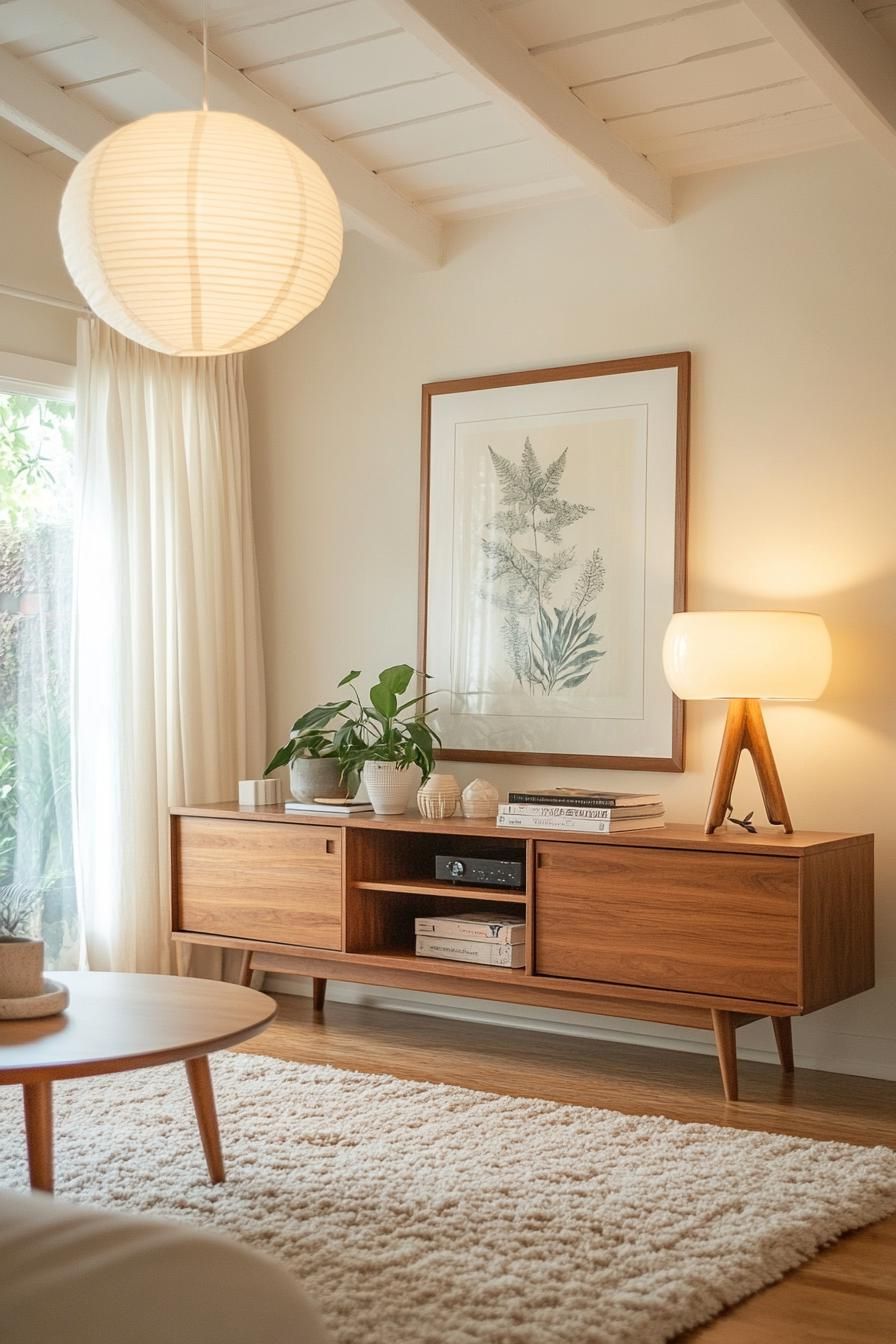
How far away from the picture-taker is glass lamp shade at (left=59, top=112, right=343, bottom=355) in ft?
7.36

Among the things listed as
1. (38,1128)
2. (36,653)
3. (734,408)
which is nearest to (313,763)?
(36,653)

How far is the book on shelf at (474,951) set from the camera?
3.64m

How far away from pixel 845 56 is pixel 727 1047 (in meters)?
2.25

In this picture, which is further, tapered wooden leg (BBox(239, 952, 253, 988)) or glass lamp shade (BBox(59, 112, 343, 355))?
tapered wooden leg (BBox(239, 952, 253, 988))

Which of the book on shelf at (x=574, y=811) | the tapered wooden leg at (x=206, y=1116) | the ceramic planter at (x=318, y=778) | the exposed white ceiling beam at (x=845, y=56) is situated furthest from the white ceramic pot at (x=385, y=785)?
the exposed white ceiling beam at (x=845, y=56)

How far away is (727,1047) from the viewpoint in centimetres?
330

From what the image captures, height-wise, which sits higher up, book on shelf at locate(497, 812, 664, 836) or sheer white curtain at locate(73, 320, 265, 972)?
sheer white curtain at locate(73, 320, 265, 972)

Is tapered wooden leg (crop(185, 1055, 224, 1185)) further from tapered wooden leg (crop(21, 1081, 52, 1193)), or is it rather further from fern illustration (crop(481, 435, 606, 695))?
fern illustration (crop(481, 435, 606, 695))

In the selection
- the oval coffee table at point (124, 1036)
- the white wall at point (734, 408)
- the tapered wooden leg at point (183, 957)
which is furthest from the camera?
the tapered wooden leg at point (183, 957)

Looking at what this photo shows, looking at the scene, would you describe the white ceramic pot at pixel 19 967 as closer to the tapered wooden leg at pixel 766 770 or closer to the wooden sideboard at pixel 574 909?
the wooden sideboard at pixel 574 909

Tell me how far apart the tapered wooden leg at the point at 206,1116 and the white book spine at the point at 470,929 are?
1.18 metres

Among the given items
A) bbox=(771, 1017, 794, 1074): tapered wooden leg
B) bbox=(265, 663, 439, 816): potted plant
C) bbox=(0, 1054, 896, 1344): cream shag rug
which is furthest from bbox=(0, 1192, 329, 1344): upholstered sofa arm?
bbox=(265, 663, 439, 816): potted plant

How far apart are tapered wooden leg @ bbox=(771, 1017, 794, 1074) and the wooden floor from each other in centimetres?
4

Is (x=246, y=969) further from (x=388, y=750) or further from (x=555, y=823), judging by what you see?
(x=555, y=823)
